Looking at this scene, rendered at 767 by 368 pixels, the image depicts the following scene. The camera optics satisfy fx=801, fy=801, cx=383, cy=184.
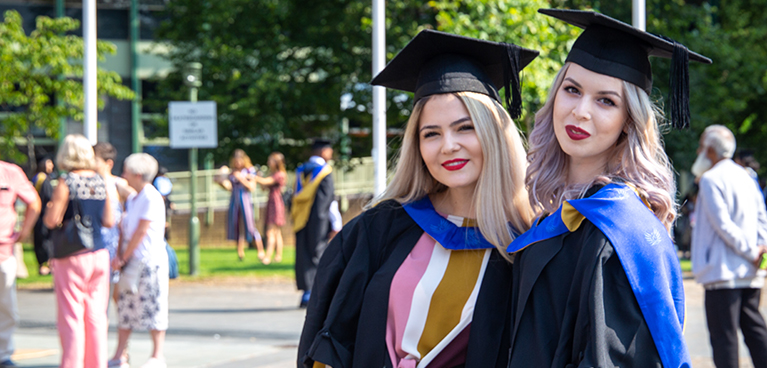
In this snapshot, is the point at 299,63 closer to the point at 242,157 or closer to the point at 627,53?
the point at 242,157

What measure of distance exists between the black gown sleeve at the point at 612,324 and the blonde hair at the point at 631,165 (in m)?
0.28

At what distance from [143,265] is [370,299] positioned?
4.09 meters

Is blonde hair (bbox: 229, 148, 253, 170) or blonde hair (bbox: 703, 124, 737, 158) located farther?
blonde hair (bbox: 229, 148, 253, 170)

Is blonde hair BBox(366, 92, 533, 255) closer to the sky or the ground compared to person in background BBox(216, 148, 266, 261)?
closer to the sky

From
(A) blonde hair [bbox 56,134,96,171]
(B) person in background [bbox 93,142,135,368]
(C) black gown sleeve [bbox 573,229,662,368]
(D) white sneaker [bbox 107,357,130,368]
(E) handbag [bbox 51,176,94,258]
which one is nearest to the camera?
(C) black gown sleeve [bbox 573,229,662,368]

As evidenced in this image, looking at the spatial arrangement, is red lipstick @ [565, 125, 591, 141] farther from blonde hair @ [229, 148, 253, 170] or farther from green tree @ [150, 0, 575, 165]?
blonde hair @ [229, 148, 253, 170]

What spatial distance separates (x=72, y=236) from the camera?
5.62 m

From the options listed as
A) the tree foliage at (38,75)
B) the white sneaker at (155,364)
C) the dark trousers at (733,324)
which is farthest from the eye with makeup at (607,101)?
the tree foliage at (38,75)

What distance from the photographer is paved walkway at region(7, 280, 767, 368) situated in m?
6.81

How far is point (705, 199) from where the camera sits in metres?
5.21

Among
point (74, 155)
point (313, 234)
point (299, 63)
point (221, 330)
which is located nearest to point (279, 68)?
point (299, 63)

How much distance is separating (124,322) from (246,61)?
9662 mm

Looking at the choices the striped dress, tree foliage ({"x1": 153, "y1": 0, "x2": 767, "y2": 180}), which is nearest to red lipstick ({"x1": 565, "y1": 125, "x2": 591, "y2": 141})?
tree foliage ({"x1": 153, "y1": 0, "x2": 767, "y2": 180})

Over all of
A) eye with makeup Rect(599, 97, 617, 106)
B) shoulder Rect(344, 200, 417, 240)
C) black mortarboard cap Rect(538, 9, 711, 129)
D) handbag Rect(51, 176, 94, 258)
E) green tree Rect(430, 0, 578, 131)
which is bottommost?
handbag Rect(51, 176, 94, 258)
